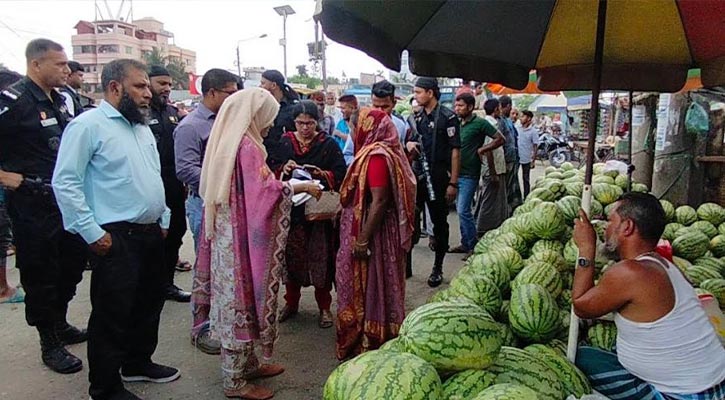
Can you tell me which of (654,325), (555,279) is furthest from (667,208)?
(654,325)

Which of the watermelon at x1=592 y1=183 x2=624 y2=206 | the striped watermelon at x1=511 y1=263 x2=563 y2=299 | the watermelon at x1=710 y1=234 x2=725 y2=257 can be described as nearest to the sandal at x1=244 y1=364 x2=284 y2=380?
the striped watermelon at x1=511 y1=263 x2=563 y2=299

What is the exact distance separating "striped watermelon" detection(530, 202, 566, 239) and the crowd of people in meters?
0.95

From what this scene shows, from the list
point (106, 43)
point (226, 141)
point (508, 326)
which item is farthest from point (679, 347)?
point (106, 43)

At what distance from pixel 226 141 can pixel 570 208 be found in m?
2.79

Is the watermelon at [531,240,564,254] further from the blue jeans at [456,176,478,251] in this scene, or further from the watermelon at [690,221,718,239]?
the blue jeans at [456,176,478,251]

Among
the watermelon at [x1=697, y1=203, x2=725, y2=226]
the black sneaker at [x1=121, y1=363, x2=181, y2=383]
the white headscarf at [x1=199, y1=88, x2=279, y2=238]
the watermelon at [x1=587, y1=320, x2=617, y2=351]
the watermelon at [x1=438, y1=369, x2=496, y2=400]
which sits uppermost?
the white headscarf at [x1=199, y1=88, x2=279, y2=238]

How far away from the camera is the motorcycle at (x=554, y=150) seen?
62.2 ft

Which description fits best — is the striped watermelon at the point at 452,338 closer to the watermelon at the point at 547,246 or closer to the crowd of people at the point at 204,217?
the crowd of people at the point at 204,217

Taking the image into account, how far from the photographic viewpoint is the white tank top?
2000 millimetres

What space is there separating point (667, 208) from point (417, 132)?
2562 millimetres

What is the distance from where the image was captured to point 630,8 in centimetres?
251

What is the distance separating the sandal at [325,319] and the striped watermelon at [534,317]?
215cm

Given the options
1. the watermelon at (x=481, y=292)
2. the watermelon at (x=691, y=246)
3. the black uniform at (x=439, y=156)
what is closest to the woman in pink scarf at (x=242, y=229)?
the watermelon at (x=481, y=292)

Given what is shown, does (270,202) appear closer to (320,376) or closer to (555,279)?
(320,376)
